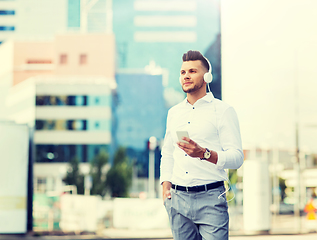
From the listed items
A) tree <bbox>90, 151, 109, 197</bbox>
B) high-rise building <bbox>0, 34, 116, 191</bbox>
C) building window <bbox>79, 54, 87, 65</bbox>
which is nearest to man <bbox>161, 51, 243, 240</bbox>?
tree <bbox>90, 151, 109, 197</bbox>

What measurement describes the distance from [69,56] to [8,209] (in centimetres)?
3069

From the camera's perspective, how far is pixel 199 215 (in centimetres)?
175

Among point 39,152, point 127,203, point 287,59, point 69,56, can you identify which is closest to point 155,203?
point 127,203

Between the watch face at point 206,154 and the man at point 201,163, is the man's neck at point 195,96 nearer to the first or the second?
the man at point 201,163

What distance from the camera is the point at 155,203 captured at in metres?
8.80

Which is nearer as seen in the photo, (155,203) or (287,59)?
(287,59)

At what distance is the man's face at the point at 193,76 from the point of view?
6.10 feet

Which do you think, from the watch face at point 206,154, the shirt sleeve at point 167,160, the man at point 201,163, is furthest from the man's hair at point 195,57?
the watch face at point 206,154

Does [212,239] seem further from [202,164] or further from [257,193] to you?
[257,193]

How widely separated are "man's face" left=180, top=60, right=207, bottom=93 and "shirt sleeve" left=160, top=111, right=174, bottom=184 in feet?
0.96

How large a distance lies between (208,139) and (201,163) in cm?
12

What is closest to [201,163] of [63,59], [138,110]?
[63,59]

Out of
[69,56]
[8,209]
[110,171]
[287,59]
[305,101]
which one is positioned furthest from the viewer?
[69,56]

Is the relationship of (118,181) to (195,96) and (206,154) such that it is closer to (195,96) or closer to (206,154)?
(195,96)
